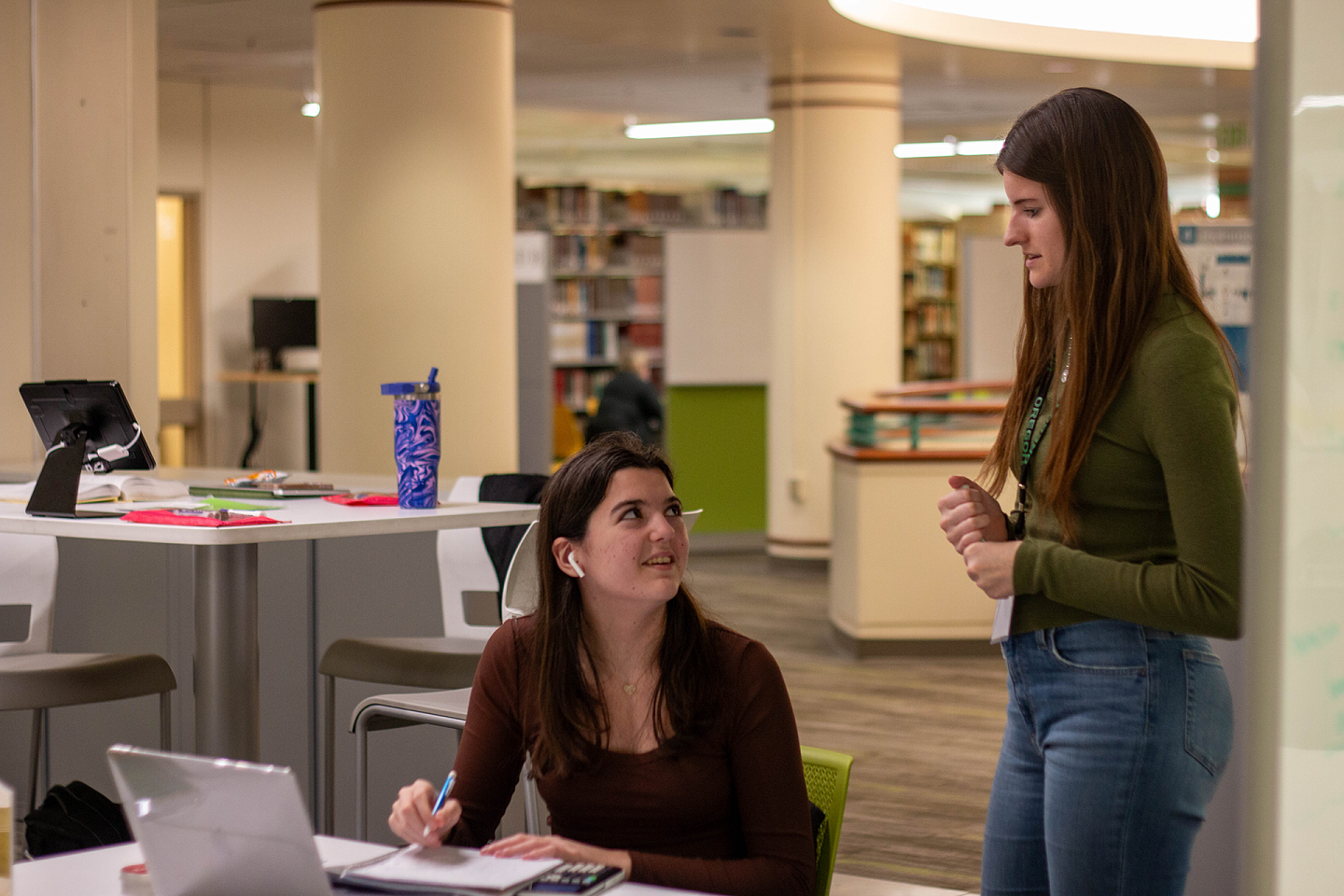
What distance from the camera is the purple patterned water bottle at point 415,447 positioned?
3.25 meters

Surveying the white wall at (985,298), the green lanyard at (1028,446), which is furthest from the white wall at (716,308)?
the green lanyard at (1028,446)

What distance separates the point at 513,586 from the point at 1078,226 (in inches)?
68.8

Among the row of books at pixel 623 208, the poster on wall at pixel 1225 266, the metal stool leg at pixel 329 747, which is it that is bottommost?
the metal stool leg at pixel 329 747

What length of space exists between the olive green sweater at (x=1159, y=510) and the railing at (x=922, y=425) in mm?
4967

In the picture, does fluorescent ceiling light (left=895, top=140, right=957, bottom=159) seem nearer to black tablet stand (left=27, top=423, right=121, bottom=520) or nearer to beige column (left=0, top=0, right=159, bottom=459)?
A: beige column (left=0, top=0, right=159, bottom=459)

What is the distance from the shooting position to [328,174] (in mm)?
6480

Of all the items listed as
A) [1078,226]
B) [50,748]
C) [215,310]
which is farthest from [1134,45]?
[1078,226]

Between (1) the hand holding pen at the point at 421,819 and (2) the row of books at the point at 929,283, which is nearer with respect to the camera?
(1) the hand holding pen at the point at 421,819

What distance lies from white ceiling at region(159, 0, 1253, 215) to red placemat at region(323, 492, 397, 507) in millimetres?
4888

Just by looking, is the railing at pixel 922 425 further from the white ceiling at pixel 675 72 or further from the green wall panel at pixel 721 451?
the green wall panel at pixel 721 451

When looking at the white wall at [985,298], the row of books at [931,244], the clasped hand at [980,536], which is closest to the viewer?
the clasped hand at [980,536]

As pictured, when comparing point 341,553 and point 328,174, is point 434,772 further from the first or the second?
point 328,174

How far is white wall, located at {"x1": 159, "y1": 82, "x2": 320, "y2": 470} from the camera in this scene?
11078 mm

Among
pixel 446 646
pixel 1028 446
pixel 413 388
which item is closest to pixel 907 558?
pixel 446 646
